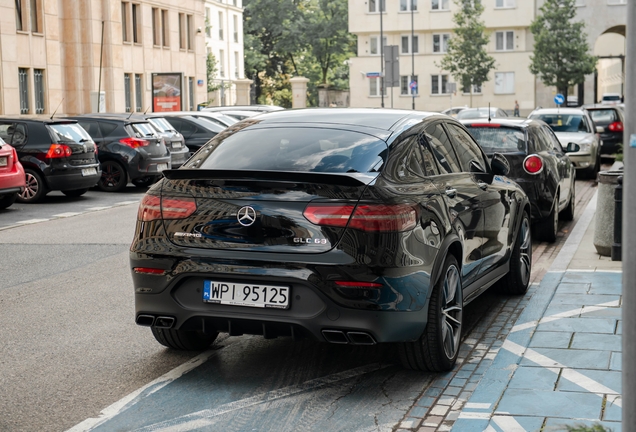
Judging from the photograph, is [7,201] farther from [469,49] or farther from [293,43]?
[293,43]

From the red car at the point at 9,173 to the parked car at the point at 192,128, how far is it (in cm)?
901

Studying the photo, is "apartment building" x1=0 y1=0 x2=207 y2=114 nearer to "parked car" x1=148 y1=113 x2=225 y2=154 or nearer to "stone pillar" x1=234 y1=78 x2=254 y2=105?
"parked car" x1=148 y1=113 x2=225 y2=154

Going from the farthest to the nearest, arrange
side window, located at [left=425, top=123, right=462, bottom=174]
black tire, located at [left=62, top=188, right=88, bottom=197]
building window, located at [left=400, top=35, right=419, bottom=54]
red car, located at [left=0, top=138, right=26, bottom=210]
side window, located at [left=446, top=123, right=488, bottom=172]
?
building window, located at [left=400, top=35, right=419, bottom=54]
black tire, located at [left=62, top=188, right=88, bottom=197]
red car, located at [left=0, top=138, right=26, bottom=210]
side window, located at [left=446, top=123, right=488, bottom=172]
side window, located at [left=425, top=123, right=462, bottom=174]

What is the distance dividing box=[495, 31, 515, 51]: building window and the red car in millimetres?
71038

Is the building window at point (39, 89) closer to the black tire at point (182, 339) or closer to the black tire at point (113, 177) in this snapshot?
the black tire at point (113, 177)

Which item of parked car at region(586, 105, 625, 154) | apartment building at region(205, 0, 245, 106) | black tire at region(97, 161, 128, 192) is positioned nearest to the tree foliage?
apartment building at region(205, 0, 245, 106)

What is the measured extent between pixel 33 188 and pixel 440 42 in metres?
69.7

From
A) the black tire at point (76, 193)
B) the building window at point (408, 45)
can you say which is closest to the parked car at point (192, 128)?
the black tire at point (76, 193)

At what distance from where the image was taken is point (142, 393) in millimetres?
5645

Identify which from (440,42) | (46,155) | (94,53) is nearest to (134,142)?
(46,155)

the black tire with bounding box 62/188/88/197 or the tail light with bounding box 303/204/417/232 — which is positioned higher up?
the tail light with bounding box 303/204/417/232

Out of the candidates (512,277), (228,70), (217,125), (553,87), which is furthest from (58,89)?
(553,87)

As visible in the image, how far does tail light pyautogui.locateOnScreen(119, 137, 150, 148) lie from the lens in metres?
21.5

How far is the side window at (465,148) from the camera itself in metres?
7.27
